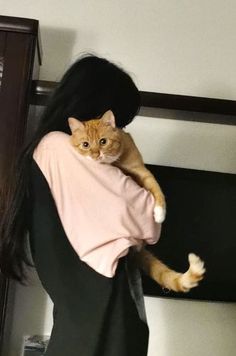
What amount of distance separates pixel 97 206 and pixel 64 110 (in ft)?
0.73

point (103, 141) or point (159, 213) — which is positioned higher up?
point (103, 141)

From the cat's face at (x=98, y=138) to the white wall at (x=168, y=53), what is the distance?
641 millimetres

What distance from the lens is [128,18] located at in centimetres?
175

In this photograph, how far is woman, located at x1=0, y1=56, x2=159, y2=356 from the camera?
96 centimetres

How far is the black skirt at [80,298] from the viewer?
0.96 meters

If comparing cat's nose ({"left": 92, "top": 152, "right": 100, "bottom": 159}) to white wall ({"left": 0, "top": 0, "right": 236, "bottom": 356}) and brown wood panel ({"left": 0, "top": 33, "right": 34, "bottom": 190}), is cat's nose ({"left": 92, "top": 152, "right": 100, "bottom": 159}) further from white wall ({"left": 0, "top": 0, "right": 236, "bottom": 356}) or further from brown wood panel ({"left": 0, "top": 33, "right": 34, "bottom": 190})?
white wall ({"left": 0, "top": 0, "right": 236, "bottom": 356})

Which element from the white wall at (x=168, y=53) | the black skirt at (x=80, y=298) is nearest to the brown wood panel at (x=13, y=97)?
the white wall at (x=168, y=53)

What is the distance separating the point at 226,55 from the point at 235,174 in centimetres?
39

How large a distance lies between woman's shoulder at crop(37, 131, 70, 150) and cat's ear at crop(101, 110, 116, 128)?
0.08 m

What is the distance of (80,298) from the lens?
977 mm

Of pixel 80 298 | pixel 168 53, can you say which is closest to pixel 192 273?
pixel 80 298

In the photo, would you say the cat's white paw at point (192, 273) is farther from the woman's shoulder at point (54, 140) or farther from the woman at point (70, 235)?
the woman's shoulder at point (54, 140)

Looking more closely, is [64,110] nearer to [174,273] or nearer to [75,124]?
[75,124]

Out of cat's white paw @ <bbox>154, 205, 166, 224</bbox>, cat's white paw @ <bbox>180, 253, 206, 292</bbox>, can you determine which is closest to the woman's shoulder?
cat's white paw @ <bbox>154, 205, 166, 224</bbox>
